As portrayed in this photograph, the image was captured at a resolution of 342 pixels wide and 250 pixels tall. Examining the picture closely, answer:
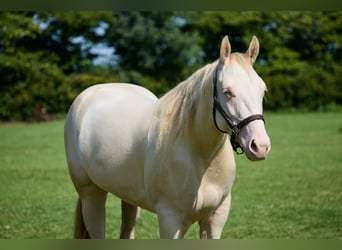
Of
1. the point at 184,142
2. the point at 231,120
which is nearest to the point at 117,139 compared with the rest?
the point at 184,142

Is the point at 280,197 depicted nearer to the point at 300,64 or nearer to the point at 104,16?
the point at 300,64

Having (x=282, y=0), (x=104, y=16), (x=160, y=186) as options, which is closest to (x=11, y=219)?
(x=160, y=186)

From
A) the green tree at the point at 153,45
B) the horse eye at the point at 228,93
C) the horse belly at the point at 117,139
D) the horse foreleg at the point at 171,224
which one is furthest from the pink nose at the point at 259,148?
the green tree at the point at 153,45

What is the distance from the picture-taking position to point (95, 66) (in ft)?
42.5

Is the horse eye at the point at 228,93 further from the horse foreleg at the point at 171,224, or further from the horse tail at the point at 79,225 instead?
the horse tail at the point at 79,225

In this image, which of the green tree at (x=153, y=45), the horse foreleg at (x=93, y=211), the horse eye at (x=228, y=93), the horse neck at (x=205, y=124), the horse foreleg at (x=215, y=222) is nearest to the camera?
the horse eye at (x=228, y=93)

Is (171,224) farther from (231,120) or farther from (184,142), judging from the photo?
(231,120)

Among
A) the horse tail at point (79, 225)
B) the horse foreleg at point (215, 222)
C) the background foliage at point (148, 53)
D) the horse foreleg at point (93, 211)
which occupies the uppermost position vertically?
the horse foreleg at point (215, 222)

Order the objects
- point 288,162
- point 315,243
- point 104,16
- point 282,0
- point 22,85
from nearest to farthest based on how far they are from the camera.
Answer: point 315,243 < point 282,0 < point 288,162 < point 22,85 < point 104,16

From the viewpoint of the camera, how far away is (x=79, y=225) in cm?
295

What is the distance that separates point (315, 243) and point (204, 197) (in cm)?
48

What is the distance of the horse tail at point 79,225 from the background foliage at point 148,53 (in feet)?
31.6

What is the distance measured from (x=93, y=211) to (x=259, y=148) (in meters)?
1.34

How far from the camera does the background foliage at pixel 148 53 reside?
41.2 feet
